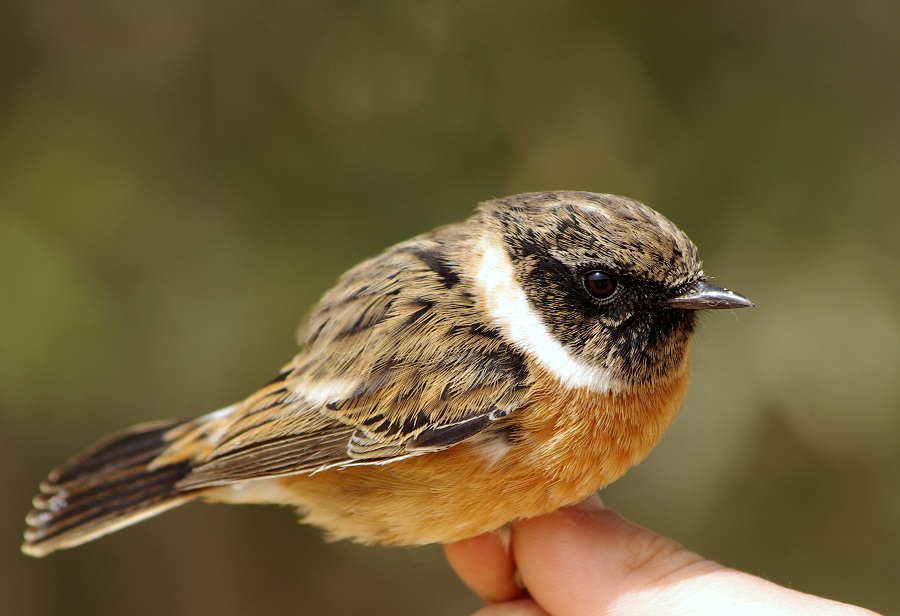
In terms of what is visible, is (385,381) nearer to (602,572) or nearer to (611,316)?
(611,316)

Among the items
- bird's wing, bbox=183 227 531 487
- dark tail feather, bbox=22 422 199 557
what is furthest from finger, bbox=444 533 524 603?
dark tail feather, bbox=22 422 199 557

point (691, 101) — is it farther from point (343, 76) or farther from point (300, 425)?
point (300, 425)

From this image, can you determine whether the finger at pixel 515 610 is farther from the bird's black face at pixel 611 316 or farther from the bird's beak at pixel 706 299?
the bird's beak at pixel 706 299

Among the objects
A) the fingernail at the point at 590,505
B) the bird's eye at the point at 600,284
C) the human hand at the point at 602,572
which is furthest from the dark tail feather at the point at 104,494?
the bird's eye at the point at 600,284

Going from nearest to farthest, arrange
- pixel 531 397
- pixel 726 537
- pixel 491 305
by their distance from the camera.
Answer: pixel 531 397 → pixel 491 305 → pixel 726 537

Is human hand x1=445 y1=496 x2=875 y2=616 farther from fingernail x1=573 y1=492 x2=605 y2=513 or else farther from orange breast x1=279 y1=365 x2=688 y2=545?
orange breast x1=279 y1=365 x2=688 y2=545

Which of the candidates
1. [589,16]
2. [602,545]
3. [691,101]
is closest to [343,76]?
[589,16]

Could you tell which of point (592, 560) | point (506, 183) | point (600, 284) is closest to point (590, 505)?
point (592, 560)
